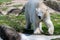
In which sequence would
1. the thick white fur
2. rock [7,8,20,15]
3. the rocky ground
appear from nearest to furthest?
the rocky ground, the thick white fur, rock [7,8,20,15]

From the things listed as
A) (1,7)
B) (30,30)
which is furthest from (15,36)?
(1,7)

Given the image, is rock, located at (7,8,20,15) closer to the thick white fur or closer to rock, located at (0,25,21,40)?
the thick white fur

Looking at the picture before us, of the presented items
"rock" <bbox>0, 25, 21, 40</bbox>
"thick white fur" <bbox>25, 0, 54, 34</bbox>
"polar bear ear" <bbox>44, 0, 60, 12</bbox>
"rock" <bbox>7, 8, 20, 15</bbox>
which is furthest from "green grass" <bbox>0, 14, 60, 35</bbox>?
"polar bear ear" <bbox>44, 0, 60, 12</bbox>

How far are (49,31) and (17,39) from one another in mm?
1795

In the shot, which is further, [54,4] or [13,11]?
[54,4]

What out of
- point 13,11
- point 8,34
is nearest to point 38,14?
point 8,34

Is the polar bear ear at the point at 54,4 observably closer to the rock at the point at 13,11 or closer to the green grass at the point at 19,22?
the rock at the point at 13,11

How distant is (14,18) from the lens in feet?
47.8

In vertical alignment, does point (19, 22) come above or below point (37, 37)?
above

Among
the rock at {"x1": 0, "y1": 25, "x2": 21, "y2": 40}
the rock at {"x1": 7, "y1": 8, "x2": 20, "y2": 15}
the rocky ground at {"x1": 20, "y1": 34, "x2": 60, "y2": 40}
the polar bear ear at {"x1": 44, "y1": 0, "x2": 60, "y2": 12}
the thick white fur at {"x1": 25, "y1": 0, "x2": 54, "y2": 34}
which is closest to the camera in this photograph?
the rock at {"x1": 0, "y1": 25, "x2": 21, "y2": 40}

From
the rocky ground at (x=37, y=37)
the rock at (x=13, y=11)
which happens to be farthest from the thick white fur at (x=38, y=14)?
the rock at (x=13, y=11)

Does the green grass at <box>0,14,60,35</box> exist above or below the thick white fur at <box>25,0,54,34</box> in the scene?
below

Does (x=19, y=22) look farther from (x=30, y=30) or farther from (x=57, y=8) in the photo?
(x=57, y=8)

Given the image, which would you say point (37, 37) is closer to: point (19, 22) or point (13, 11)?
point (19, 22)
